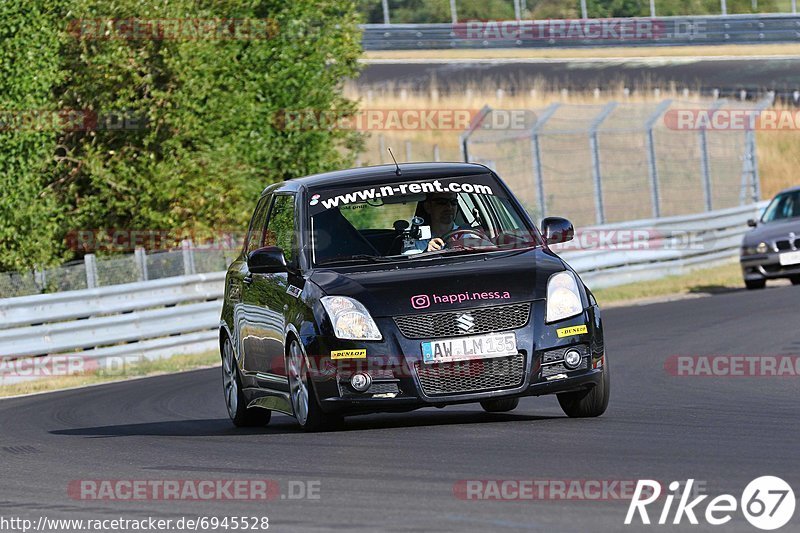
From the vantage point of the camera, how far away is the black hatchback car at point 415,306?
9.26 meters

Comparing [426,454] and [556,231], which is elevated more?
[556,231]

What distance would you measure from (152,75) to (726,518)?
64.2ft

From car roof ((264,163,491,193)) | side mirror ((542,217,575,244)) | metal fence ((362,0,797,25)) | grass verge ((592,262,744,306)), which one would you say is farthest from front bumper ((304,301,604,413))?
metal fence ((362,0,797,25))

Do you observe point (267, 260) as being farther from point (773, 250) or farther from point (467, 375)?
point (773, 250)

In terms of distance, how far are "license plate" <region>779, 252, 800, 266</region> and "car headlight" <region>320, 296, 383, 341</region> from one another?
50.2 feet

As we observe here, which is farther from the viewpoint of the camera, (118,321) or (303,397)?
(118,321)

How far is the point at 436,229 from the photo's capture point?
10.6m

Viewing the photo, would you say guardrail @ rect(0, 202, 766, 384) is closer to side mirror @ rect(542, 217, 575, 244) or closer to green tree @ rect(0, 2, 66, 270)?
green tree @ rect(0, 2, 66, 270)

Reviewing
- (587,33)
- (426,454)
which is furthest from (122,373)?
(587,33)

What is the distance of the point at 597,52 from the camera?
59719mm

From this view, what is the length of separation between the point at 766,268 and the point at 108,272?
9.43 metres

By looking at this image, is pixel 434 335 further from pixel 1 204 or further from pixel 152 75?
pixel 152 75

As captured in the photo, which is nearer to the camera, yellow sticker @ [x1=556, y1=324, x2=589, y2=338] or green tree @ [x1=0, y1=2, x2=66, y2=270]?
yellow sticker @ [x1=556, y1=324, x2=589, y2=338]

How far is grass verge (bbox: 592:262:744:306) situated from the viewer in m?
25.2
